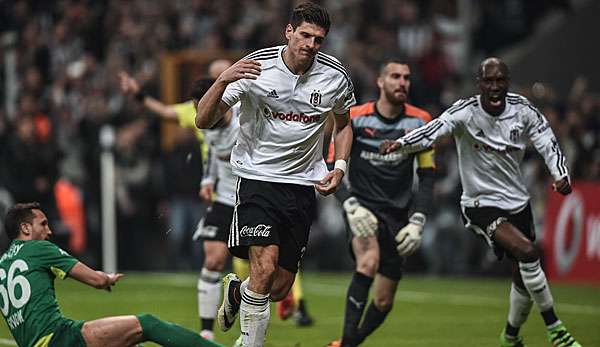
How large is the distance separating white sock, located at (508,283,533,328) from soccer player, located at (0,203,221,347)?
136 inches

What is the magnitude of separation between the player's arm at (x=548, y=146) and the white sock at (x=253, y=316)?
9.31ft

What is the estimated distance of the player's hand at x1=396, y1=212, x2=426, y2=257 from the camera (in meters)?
10.9

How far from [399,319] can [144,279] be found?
699cm

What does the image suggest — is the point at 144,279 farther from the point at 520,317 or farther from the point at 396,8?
the point at 520,317

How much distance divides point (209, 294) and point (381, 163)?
200 centimetres

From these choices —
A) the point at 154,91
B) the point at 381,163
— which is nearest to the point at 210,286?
the point at 381,163

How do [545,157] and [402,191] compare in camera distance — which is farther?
[402,191]

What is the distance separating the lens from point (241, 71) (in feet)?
28.6

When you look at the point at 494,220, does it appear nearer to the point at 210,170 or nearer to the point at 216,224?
the point at 216,224

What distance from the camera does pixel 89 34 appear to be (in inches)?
925

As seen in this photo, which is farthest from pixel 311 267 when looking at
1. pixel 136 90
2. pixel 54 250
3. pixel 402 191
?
pixel 54 250

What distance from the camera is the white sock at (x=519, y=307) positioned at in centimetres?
1084

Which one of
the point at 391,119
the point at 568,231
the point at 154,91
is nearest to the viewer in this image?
the point at 391,119

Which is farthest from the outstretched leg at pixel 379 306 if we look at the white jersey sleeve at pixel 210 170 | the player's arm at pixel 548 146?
the white jersey sleeve at pixel 210 170
